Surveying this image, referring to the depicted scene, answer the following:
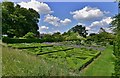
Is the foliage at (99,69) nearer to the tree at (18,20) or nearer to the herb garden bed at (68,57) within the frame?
the herb garden bed at (68,57)

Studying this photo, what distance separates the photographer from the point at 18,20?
22.2 metres

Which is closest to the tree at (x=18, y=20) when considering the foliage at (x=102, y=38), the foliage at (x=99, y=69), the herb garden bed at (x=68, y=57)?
the herb garden bed at (x=68, y=57)

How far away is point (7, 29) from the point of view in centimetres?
2156

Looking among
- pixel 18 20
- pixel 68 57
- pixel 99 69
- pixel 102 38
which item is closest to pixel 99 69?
pixel 99 69

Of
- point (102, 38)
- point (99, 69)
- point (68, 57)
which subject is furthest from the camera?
point (102, 38)

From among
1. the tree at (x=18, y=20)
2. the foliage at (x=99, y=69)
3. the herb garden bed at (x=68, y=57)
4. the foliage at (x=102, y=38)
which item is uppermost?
Result: the tree at (x=18, y=20)

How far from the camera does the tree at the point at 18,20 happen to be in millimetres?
21266

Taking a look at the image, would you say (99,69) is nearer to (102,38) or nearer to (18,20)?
(18,20)

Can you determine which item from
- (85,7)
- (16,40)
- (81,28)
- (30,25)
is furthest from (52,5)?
(81,28)

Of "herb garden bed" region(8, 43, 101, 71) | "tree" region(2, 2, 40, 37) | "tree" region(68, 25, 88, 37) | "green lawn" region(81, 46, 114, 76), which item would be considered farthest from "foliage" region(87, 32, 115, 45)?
"green lawn" region(81, 46, 114, 76)

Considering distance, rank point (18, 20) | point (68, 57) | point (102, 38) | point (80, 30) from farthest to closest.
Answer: point (80, 30) < point (102, 38) < point (18, 20) < point (68, 57)

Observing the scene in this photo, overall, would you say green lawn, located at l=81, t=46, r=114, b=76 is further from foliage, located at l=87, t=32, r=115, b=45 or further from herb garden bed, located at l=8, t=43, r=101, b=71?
foliage, located at l=87, t=32, r=115, b=45

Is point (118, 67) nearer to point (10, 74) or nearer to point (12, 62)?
point (10, 74)

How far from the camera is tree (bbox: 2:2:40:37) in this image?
69.8 feet
